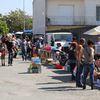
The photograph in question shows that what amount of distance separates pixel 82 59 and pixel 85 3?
38.5 meters

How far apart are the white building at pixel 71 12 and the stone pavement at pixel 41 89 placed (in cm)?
3289

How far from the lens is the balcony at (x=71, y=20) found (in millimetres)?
55344

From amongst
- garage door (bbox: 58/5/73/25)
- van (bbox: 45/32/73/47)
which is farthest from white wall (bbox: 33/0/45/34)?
van (bbox: 45/32/73/47)

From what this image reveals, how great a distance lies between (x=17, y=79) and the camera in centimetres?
2123

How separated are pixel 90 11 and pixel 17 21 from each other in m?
72.3

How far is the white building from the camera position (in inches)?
2185

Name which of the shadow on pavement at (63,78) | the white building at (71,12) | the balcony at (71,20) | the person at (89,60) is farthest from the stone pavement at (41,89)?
the white building at (71,12)

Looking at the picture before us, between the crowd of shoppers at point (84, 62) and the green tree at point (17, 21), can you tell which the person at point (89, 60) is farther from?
the green tree at point (17, 21)

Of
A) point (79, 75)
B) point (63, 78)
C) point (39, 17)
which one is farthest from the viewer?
point (39, 17)

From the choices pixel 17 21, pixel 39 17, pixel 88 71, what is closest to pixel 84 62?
pixel 88 71

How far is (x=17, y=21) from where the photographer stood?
417ft

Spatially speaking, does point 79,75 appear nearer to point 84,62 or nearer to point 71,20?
point 84,62

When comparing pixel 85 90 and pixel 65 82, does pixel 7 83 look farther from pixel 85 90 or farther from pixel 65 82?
pixel 85 90

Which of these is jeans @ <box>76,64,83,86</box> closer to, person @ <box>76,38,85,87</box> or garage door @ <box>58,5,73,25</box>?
person @ <box>76,38,85,87</box>
